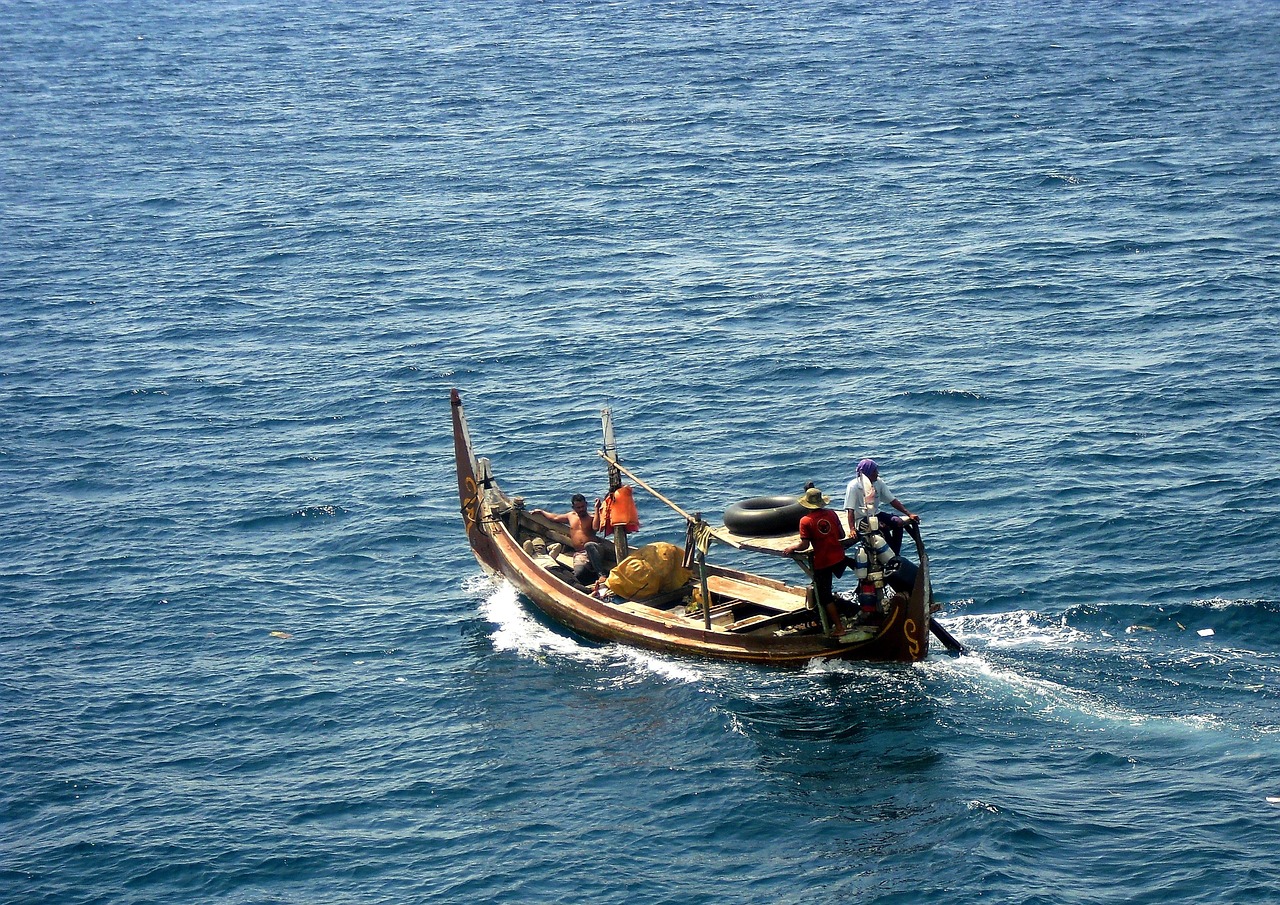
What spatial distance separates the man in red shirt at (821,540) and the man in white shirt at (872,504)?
1.21 ft

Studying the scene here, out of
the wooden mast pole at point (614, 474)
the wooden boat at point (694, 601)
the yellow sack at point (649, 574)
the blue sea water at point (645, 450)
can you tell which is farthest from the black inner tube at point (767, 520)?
the wooden mast pole at point (614, 474)

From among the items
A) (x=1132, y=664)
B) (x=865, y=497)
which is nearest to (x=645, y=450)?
(x=865, y=497)

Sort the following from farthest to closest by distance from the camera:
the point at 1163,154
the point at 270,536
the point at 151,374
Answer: the point at 1163,154, the point at 151,374, the point at 270,536

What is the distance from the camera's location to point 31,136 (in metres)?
80.6

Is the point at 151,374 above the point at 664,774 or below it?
above

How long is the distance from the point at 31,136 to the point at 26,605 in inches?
2110

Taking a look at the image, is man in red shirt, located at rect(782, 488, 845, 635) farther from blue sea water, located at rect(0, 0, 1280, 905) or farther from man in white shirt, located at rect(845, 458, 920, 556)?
blue sea water, located at rect(0, 0, 1280, 905)

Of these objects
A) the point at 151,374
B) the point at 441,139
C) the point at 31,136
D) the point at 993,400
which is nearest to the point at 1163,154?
the point at 993,400

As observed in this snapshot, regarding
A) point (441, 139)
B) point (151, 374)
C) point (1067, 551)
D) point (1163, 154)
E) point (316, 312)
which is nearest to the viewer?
point (1067, 551)

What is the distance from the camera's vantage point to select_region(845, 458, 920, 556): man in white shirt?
27312mm

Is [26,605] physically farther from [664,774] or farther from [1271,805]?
[1271,805]

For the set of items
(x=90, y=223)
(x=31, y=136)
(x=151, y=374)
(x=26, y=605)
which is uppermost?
(x=31, y=136)

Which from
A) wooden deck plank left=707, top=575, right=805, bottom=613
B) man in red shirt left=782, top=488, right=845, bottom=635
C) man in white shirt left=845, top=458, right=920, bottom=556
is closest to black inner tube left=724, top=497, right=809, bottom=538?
man in red shirt left=782, top=488, right=845, bottom=635

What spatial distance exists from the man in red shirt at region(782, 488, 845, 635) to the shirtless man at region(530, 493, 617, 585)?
6637mm
